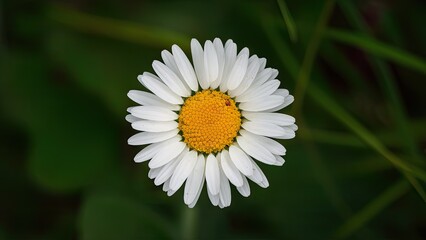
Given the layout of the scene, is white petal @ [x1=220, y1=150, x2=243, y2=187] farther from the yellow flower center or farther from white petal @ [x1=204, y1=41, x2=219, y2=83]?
white petal @ [x1=204, y1=41, x2=219, y2=83]
